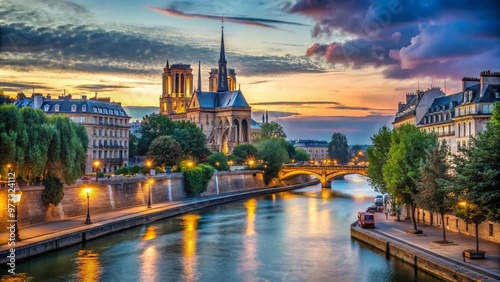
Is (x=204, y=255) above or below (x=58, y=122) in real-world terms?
below

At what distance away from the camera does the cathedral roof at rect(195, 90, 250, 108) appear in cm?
13162

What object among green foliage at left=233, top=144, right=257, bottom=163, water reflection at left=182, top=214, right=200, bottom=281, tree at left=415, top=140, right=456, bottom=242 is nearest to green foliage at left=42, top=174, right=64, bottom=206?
water reflection at left=182, top=214, right=200, bottom=281

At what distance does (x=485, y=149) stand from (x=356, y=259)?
9.77m

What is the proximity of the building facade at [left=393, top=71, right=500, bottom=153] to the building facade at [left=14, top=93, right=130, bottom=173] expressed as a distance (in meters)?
39.9

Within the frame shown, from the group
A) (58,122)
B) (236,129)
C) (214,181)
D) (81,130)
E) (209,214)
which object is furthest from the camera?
(236,129)

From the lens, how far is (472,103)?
48594mm

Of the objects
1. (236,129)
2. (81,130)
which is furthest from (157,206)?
(236,129)

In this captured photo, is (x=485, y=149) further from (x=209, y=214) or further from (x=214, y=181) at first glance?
(x=214, y=181)

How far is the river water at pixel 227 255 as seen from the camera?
97.9 ft

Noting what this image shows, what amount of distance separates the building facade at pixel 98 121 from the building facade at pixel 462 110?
39877 millimetres

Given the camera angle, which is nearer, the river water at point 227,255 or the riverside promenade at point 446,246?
the riverside promenade at point 446,246

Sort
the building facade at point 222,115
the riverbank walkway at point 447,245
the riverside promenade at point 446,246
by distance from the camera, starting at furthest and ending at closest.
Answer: the building facade at point 222,115, the riverbank walkway at point 447,245, the riverside promenade at point 446,246

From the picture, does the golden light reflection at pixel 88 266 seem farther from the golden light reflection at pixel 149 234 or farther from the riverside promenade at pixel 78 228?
the golden light reflection at pixel 149 234

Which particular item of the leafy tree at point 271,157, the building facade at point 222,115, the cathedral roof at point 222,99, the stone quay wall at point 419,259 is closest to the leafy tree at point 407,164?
the stone quay wall at point 419,259
